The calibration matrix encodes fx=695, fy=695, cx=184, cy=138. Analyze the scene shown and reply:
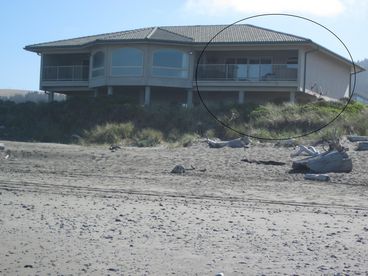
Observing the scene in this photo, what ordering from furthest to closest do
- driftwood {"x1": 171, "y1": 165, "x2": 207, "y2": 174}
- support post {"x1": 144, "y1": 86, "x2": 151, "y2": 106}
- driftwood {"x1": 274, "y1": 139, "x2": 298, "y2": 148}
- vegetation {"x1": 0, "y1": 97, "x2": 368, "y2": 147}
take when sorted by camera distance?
support post {"x1": 144, "y1": 86, "x2": 151, "y2": 106} → vegetation {"x1": 0, "y1": 97, "x2": 368, "y2": 147} → driftwood {"x1": 274, "y1": 139, "x2": 298, "y2": 148} → driftwood {"x1": 171, "y1": 165, "x2": 207, "y2": 174}

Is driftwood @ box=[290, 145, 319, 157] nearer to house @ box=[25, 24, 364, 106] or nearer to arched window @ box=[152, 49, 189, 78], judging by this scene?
house @ box=[25, 24, 364, 106]

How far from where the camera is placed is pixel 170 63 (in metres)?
42.7

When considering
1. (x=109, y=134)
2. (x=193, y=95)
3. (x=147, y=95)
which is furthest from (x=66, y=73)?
(x=109, y=134)

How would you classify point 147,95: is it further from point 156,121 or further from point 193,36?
point 156,121

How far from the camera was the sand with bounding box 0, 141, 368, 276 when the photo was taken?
820cm

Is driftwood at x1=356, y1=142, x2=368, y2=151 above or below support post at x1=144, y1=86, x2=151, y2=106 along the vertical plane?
below

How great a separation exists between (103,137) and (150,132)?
7.25 ft

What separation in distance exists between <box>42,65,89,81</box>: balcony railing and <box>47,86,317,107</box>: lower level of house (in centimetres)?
143

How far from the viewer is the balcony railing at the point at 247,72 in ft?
133

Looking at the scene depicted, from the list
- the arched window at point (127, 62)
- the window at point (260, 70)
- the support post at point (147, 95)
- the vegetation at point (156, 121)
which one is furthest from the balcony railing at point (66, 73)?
the window at point (260, 70)

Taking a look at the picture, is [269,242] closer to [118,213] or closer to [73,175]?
[118,213]

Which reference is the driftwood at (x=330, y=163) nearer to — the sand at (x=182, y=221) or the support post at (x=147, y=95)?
the sand at (x=182, y=221)

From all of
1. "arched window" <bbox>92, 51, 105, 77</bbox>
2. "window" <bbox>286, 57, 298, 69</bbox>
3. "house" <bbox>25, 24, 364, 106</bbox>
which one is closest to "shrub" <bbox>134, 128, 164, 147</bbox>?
"house" <bbox>25, 24, 364, 106</bbox>

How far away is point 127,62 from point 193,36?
4660 millimetres
